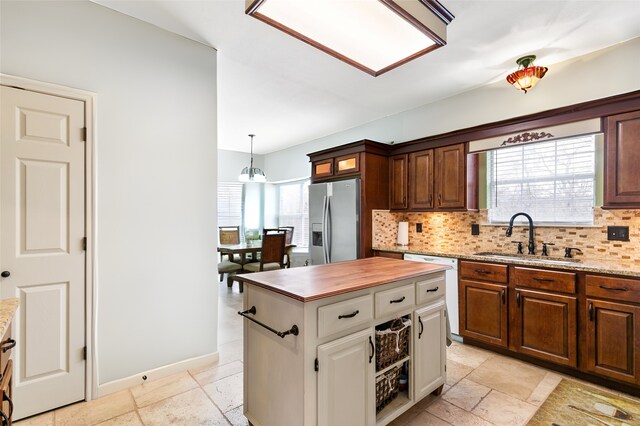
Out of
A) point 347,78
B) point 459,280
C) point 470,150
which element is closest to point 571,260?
point 459,280

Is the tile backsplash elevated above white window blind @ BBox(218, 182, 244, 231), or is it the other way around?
white window blind @ BBox(218, 182, 244, 231)

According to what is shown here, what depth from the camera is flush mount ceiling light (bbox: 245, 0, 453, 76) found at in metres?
1.59

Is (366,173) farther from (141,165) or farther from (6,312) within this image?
(6,312)

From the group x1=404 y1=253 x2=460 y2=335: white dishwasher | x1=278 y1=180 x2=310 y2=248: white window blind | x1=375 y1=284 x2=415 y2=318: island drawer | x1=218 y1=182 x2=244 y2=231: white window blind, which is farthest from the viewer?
x1=218 y1=182 x2=244 y2=231: white window blind

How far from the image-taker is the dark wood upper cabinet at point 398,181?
407cm

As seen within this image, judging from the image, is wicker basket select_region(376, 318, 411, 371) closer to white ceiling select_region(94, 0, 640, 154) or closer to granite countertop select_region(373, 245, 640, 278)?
granite countertop select_region(373, 245, 640, 278)

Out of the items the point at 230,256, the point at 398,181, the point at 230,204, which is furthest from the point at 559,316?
the point at 230,204

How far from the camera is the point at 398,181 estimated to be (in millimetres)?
4152

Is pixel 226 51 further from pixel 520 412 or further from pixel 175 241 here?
pixel 520 412

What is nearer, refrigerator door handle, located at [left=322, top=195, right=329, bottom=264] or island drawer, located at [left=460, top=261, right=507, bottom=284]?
island drawer, located at [left=460, top=261, right=507, bottom=284]

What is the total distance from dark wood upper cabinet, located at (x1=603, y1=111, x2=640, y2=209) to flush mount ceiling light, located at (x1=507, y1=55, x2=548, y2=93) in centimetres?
69

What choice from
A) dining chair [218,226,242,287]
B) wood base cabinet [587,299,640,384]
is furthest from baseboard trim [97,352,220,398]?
wood base cabinet [587,299,640,384]

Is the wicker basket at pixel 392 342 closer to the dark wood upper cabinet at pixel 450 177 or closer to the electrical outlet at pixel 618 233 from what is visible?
the dark wood upper cabinet at pixel 450 177

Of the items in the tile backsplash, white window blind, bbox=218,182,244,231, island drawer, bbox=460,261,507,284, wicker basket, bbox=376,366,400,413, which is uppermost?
white window blind, bbox=218,182,244,231
